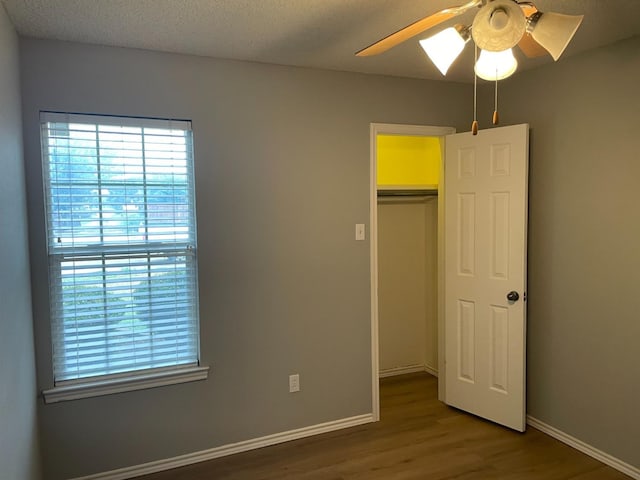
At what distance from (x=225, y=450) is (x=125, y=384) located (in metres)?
0.76

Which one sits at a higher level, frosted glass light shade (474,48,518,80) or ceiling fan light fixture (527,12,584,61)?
ceiling fan light fixture (527,12,584,61)

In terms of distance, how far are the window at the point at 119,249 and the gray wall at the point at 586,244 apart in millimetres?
2254

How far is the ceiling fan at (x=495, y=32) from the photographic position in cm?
146

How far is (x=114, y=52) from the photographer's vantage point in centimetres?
252

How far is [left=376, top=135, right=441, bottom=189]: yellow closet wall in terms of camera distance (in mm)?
4051

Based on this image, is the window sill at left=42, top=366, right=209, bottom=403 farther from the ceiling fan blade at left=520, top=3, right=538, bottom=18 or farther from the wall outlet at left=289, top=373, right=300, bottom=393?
the ceiling fan blade at left=520, top=3, right=538, bottom=18

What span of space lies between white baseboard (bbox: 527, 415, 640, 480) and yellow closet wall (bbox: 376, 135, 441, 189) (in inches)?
78.8

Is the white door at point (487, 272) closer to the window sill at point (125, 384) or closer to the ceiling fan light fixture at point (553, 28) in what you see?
the ceiling fan light fixture at point (553, 28)

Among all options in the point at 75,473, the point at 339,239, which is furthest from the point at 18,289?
the point at 339,239

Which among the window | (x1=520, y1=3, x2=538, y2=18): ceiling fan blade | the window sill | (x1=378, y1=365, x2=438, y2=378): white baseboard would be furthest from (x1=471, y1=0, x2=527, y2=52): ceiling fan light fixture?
(x1=378, y1=365, x2=438, y2=378): white baseboard

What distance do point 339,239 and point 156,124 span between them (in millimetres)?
1338

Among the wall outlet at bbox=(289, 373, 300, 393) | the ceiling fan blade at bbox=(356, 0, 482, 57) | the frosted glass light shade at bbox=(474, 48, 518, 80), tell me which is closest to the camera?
the ceiling fan blade at bbox=(356, 0, 482, 57)

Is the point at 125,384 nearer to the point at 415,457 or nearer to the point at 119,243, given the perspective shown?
the point at 119,243

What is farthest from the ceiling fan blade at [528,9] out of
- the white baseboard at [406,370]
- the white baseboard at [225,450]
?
the white baseboard at [406,370]
